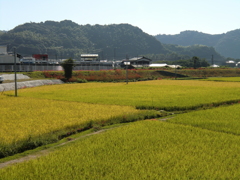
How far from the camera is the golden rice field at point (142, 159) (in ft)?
22.0

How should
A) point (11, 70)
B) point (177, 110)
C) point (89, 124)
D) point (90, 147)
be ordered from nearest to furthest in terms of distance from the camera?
point (90, 147), point (89, 124), point (177, 110), point (11, 70)

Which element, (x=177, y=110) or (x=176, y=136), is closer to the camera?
(x=176, y=136)

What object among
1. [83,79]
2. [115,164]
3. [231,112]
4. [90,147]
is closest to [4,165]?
[90,147]

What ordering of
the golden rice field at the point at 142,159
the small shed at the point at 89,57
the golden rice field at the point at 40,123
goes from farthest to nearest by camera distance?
1. the small shed at the point at 89,57
2. the golden rice field at the point at 40,123
3. the golden rice field at the point at 142,159

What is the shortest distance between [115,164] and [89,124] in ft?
17.7

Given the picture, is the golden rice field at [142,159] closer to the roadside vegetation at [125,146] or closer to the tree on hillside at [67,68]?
the roadside vegetation at [125,146]

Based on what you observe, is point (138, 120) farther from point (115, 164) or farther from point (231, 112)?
point (115, 164)

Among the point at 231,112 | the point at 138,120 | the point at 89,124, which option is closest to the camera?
the point at 89,124

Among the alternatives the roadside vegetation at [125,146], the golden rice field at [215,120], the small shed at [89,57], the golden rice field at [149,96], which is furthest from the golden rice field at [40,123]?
the small shed at [89,57]

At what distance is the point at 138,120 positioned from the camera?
47.9ft

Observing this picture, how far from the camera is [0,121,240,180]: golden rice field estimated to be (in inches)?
264

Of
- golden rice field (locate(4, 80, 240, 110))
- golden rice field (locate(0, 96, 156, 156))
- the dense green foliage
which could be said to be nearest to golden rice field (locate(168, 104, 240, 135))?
golden rice field (locate(4, 80, 240, 110))

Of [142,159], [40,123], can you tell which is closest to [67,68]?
[40,123]

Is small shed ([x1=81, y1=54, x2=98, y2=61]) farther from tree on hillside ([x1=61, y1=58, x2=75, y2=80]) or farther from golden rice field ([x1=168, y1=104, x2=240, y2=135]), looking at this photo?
golden rice field ([x1=168, y1=104, x2=240, y2=135])
